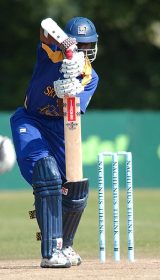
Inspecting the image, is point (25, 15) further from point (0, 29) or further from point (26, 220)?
point (26, 220)

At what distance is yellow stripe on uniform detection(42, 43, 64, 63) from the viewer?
7324 millimetres

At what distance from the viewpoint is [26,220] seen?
14000 mm

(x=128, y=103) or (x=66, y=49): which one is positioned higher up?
(x=128, y=103)

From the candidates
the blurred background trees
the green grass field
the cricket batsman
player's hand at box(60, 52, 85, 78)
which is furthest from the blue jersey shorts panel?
the blurred background trees

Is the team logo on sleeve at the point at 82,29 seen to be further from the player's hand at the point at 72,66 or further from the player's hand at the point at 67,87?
the player's hand at the point at 67,87

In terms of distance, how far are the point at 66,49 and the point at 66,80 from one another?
0.72ft

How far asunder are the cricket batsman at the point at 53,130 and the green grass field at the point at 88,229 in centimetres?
160

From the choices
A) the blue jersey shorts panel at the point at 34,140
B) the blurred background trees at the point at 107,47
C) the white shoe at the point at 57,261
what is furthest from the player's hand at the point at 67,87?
the blurred background trees at the point at 107,47

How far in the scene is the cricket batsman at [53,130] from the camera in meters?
7.32

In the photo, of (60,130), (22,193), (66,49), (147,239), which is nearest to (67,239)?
(60,130)

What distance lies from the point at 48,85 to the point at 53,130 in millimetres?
372

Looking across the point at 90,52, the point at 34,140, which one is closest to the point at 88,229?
the point at 34,140

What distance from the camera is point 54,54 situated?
7.36 metres

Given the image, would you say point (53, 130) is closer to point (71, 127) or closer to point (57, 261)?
point (71, 127)
